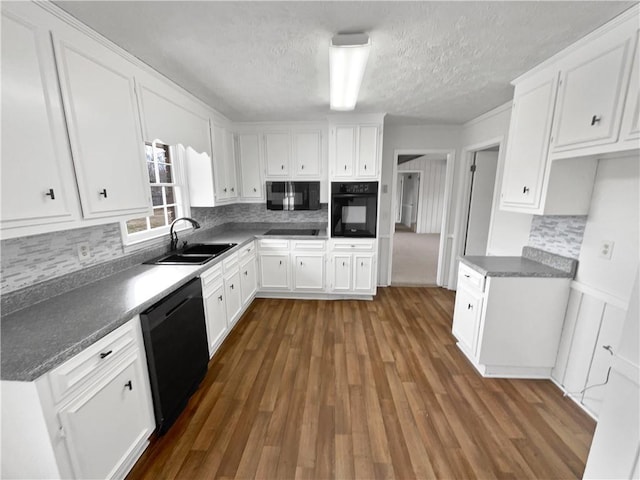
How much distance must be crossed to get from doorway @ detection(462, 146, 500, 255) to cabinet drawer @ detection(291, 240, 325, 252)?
2.18 meters

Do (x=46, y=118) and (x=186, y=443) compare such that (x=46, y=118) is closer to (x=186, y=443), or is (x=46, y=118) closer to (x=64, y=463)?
(x=64, y=463)

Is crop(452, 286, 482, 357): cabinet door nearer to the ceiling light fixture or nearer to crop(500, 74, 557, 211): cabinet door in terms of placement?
crop(500, 74, 557, 211): cabinet door

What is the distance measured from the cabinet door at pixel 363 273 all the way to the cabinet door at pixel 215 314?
1754 millimetres

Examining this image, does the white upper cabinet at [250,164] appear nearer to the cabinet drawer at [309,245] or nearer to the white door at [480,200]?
the cabinet drawer at [309,245]

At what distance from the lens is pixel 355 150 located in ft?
10.7

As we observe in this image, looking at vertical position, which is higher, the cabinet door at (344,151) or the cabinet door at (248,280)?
the cabinet door at (344,151)

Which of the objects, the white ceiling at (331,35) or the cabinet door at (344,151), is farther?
the cabinet door at (344,151)

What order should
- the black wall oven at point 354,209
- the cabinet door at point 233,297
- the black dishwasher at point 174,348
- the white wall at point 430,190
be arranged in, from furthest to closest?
the white wall at point 430,190, the black wall oven at point 354,209, the cabinet door at point 233,297, the black dishwasher at point 174,348

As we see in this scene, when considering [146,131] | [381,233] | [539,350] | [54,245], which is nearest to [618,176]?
[539,350]

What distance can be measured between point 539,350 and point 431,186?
7313 mm

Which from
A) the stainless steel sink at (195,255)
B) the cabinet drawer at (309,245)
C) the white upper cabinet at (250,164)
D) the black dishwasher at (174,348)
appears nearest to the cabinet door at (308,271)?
the cabinet drawer at (309,245)

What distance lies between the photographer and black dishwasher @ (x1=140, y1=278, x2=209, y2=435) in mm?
1541

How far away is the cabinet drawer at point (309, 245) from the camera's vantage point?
348cm

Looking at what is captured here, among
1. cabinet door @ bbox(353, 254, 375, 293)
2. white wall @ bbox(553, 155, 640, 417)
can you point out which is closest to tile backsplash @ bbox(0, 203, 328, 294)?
cabinet door @ bbox(353, 254, 375, 293)
